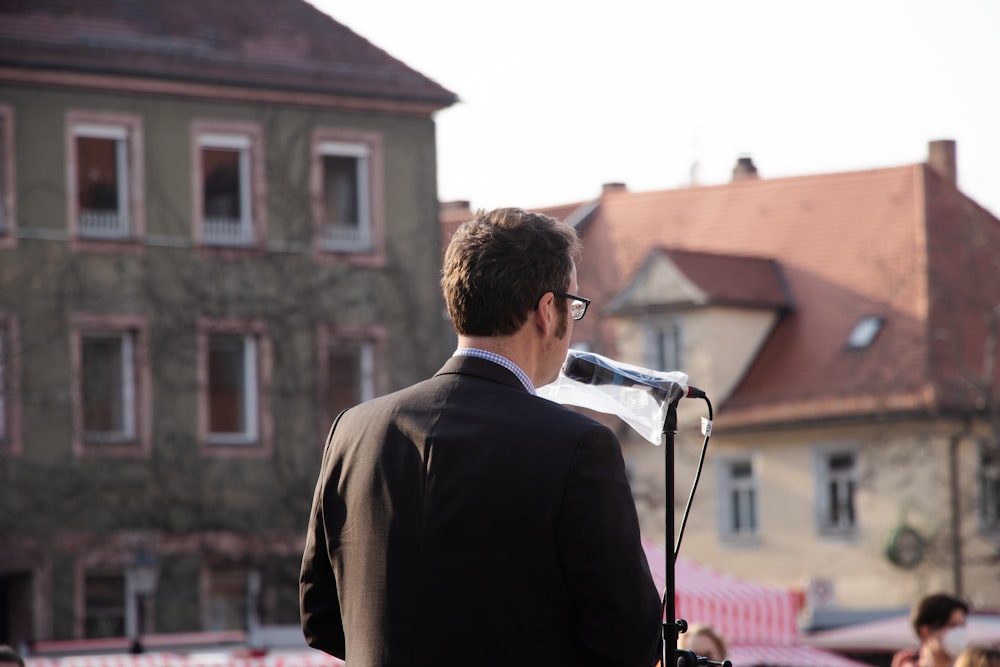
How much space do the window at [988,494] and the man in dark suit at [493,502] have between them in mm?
35871

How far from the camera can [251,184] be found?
100 feet

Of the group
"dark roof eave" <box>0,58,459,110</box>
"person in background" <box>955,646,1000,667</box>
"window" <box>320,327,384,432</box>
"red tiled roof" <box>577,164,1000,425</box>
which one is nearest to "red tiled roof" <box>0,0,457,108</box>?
"dark roof eave" <box>0,58,459,110</box>

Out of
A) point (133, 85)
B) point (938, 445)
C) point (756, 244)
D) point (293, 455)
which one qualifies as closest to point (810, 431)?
point (938, 445)

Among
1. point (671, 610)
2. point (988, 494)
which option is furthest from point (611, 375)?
point (988, 494)

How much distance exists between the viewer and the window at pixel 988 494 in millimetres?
38875

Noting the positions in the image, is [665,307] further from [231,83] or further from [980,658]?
[980,658]

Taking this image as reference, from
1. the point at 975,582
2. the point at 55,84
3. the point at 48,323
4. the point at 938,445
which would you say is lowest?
the point at 975,582

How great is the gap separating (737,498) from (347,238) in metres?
14.0

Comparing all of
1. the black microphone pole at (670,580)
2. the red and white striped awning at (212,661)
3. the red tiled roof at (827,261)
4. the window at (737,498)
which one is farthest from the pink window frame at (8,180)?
the black microphone pole at (670,580)

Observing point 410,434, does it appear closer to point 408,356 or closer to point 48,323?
point 48,323

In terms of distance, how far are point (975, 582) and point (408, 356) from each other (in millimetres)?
13112

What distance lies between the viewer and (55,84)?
28.8 metres

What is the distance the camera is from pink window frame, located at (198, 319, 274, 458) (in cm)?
2997

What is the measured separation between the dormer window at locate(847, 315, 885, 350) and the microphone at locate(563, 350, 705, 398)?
37.6 metres
